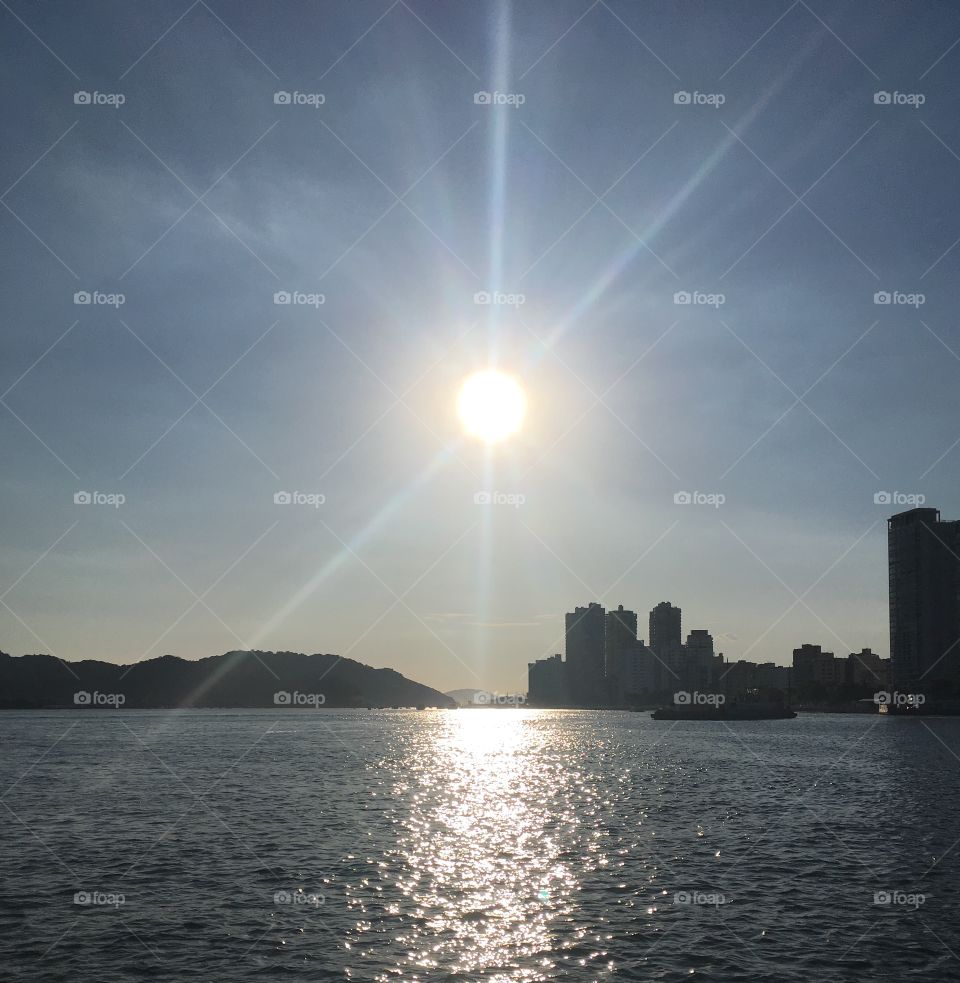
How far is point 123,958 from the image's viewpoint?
91.1 ft

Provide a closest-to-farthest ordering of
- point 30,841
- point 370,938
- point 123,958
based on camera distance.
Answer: point 123,958 < point 370,938 < point 30,841

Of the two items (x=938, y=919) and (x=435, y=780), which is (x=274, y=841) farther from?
(x=435, y=780)

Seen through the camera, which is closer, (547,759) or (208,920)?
(208,920)

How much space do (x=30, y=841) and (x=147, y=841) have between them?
657 centimetres

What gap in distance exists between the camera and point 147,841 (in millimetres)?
48531

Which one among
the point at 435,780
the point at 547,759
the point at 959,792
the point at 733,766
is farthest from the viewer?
the point at 547,759

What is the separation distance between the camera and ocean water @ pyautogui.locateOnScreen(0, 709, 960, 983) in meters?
28.0

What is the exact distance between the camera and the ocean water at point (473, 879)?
28.0m

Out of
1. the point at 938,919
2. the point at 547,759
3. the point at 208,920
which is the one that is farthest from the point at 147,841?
the point at 547,759

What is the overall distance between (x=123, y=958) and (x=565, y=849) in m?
27.2

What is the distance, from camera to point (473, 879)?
40438mm

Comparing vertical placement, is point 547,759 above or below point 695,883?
below

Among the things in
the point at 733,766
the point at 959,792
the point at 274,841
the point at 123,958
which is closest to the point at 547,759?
the point at 733,766

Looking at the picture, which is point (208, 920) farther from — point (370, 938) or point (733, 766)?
point (733, 766)
